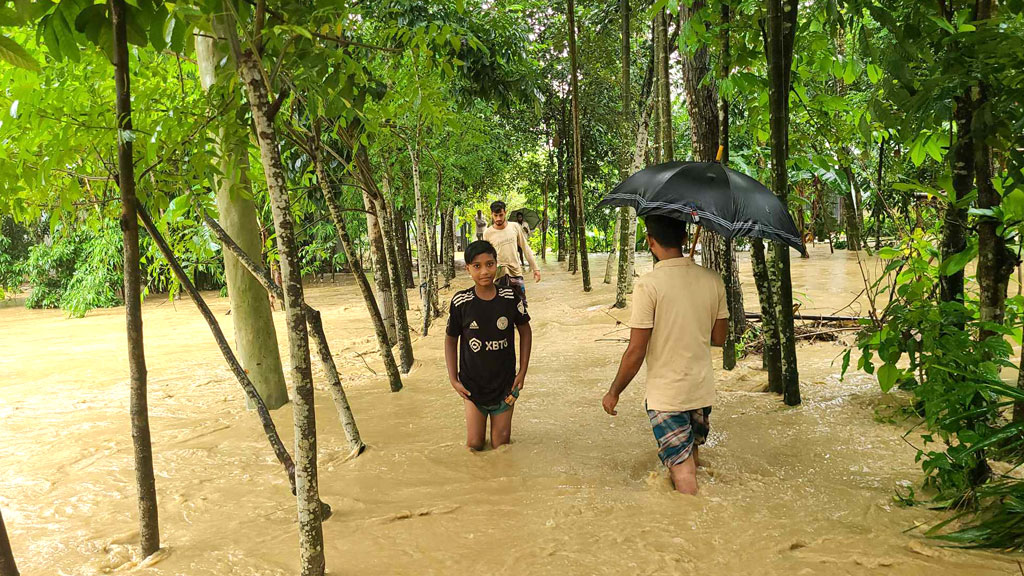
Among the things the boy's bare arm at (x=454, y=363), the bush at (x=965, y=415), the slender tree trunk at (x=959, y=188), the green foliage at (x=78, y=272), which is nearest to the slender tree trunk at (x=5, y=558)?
the boy's bare arm at (x=454, y=363)

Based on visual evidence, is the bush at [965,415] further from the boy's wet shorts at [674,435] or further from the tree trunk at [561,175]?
the tree trunk at [561,175]

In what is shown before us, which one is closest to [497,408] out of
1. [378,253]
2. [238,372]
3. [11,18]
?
[238,372]

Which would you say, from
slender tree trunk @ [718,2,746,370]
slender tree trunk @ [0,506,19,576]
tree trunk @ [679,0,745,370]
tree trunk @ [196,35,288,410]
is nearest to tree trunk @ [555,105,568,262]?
tree trunk @ [679,0,745,370]

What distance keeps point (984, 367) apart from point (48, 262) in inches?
839

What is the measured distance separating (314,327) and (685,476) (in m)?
2.06

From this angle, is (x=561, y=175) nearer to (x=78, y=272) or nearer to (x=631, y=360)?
(x=78, y=272)

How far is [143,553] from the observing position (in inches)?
120

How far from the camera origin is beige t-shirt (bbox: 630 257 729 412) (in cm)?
348

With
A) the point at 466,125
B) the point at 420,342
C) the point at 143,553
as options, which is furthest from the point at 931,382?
the point at 466,125

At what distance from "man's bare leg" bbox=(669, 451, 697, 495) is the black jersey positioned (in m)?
1.27

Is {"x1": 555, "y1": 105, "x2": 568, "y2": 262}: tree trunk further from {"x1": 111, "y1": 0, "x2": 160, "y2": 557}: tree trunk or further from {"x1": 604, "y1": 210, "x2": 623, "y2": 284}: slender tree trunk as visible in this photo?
{"x1": 111, "y1": 0, "x2": 160, "y2": 557}: tree trunk

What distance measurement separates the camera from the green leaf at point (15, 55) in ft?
5.93

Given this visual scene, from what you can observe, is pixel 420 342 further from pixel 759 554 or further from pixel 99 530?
pixel 759 554

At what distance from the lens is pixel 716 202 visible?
11.2 ft
